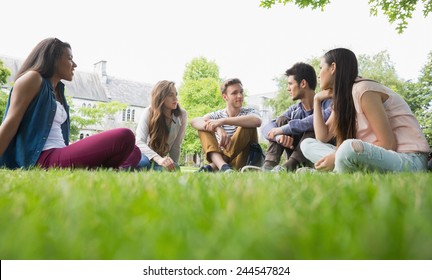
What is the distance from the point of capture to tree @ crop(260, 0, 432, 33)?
8266mm

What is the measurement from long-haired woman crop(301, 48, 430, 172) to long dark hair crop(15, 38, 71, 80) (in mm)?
2895

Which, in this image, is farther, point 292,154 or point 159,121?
point 159,121

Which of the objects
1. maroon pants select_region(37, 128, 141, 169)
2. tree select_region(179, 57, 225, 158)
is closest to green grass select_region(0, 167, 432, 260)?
maroon pants select_region(37, 128, 141, 169)

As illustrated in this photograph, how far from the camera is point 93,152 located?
3855 millimetres

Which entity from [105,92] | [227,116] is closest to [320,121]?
[227,116]

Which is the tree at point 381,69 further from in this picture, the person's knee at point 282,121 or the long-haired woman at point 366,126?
the long-haired woman at point 366,126

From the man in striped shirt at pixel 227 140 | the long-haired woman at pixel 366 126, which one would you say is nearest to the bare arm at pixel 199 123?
the man in striped shirt at pixel 227 140

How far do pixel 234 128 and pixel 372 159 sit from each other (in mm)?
2917

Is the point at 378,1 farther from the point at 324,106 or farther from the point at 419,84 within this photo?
the point at 419,84

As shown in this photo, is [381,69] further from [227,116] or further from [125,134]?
[125,134]

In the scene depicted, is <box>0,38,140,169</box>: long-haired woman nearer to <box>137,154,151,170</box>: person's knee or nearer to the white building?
<box>137,154,151,170</box>: person's knee

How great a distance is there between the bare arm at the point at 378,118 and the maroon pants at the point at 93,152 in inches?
97.1

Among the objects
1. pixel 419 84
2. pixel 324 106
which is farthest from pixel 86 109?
pixel 324 106

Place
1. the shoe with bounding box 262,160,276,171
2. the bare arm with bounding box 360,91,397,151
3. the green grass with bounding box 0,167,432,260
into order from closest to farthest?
the green grass with bounding box 0,167,432,260 → the bare arm with bounding box 360,91,397,151 → the shoe with bounding box 262,160,276,171
